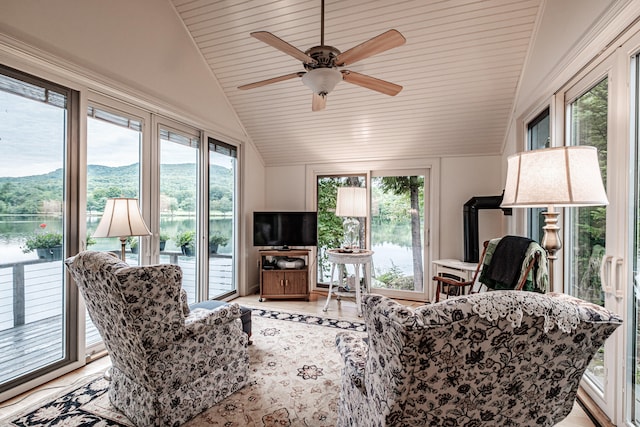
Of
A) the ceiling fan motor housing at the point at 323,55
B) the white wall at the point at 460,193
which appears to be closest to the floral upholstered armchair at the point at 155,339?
the ceiling fan motor housing at the point at 323,55

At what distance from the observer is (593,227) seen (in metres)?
2.03

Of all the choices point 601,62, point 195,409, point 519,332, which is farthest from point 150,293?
point 601,62

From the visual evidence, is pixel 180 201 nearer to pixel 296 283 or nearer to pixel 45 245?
pixel 45 245

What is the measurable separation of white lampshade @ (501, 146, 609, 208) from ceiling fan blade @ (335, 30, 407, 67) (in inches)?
41.7

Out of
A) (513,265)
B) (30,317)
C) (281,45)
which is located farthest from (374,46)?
(30,317)

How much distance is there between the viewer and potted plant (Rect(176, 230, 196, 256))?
363 centimetres

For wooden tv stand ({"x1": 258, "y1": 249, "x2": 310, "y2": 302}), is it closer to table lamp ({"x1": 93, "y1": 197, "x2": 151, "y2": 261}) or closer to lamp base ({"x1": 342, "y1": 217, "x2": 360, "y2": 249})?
lamp base ({"x1": 342, "y1": 217, "x2": 360, "y2": 249})

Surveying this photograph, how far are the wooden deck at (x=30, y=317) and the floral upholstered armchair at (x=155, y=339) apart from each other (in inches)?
31.9

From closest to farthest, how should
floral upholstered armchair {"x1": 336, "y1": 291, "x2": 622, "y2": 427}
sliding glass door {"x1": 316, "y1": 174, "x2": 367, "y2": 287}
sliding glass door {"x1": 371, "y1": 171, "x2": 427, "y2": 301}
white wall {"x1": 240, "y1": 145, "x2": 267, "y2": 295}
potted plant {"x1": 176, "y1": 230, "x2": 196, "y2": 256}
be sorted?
1. floral upholstered armchair {"x1": 336, "y1": 291, "x2": 622, "y2": 427}
2. potted plant {"x1": 176, "y1": 230, "x2": 196, "y2": 256}
3. sliding glass door {"x1": 371, "y1": 171, "x2": 427, "y2": 301}
4. white wall {"x1": 240, "y1": 145, "x2": 267, "y2": 295}
5. sliding glass door {"x1": 316, "y1": 174, "x2": 367, "y2": 287}

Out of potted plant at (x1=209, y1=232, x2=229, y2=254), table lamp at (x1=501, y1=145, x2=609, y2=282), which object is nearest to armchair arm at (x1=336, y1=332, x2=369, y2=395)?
table lamp at (x1=501, y1=145, x2=609, y2=282)

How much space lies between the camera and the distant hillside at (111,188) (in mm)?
2232

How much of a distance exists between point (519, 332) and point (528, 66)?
114 inches

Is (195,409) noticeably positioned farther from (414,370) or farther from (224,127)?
(224,127)

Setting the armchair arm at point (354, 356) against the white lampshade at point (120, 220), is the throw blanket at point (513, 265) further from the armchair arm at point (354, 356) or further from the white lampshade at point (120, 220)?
the white lampshade at point (120, 220)
